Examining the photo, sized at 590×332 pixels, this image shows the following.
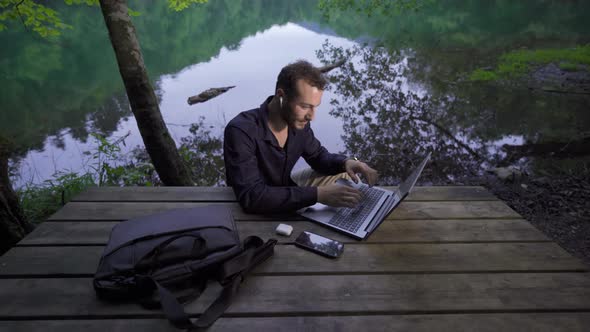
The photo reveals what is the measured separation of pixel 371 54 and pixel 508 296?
10.7 m

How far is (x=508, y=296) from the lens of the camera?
1317 mm

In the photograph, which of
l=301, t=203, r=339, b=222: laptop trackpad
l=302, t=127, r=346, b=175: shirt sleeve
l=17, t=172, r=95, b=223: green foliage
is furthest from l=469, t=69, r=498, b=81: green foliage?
l=17, t=172, r=95, b=223: green foliage

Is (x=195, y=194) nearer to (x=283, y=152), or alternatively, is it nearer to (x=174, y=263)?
(x=283, y=152)

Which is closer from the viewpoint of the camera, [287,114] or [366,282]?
[366,282]

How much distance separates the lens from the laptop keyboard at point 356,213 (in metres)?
1.75

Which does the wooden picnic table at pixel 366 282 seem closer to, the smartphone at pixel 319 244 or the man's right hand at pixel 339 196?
the smartphone at pixel 319 244

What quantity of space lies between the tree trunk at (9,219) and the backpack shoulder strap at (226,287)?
163 cm

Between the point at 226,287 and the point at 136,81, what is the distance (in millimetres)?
2319

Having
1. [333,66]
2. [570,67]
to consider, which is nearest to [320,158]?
[333,66]

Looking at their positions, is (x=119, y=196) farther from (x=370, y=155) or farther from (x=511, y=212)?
(x=370, y=155)

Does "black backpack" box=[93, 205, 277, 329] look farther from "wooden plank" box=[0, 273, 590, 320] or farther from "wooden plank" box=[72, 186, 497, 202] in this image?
"wooden plank" box=[72, 186, 497, 202]

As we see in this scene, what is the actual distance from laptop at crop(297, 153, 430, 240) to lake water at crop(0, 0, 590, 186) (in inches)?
108

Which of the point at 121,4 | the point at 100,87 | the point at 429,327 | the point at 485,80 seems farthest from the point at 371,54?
the point at 429,327

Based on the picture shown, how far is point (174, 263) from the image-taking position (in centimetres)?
134
